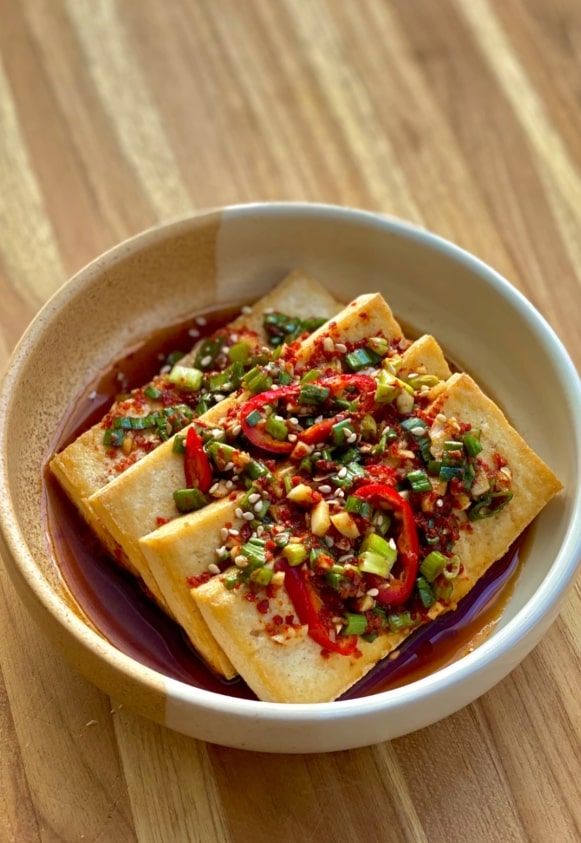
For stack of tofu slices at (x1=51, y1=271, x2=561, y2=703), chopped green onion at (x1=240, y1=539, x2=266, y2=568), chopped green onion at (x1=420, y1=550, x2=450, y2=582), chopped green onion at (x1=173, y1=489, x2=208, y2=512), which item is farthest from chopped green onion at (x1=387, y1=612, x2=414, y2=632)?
chopped green onion at (x1=173, y1=489, x2=208, y2=512)

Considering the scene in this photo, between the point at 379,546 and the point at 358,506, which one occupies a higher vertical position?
the point at 358,506

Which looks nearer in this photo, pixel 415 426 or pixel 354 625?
A: pixel 354 625

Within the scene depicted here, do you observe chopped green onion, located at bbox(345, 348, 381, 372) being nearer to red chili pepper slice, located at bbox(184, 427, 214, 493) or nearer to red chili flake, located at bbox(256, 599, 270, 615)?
red chili pepper slice, located at bbox(184, 427, 214, 493)

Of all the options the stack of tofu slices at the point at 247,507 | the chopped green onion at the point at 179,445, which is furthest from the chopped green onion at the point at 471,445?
the chopped green onion at the point at 179,445

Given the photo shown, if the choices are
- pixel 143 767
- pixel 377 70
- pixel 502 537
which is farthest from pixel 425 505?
pixel 377 70

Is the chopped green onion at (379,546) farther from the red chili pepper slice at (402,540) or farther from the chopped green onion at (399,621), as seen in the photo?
the chopped green onion at (399,621)

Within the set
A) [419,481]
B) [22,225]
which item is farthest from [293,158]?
[419,481]

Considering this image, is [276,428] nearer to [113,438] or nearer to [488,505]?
[113,438]
